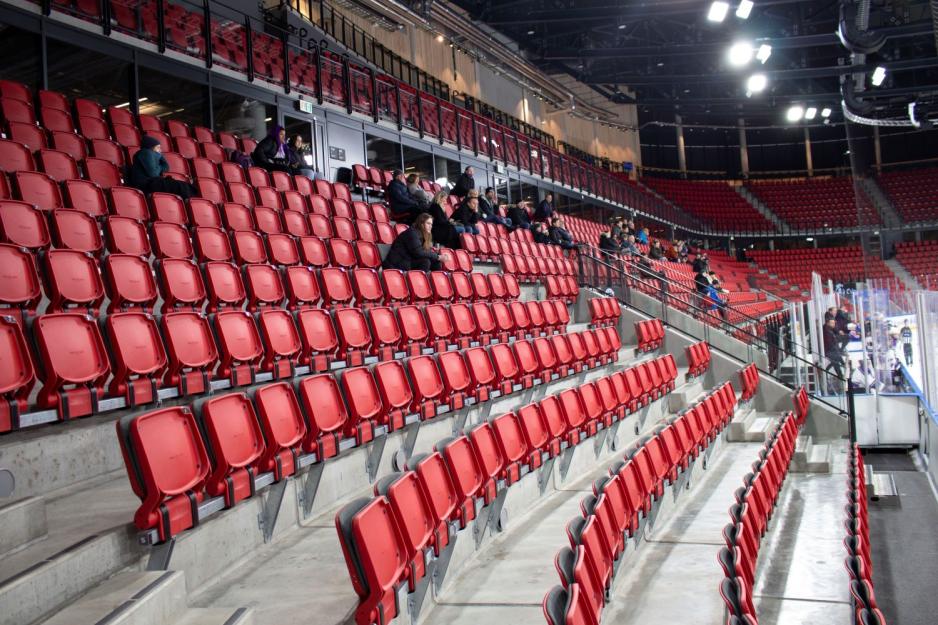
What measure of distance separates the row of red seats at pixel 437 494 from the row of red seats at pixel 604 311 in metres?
3.99

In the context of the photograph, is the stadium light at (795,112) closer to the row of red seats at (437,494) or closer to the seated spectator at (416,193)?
the seated spectator at (416,193)

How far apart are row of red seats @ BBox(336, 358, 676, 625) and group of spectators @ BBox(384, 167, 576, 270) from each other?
2.39m

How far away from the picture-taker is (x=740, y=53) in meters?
13.8

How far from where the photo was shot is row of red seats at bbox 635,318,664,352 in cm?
833

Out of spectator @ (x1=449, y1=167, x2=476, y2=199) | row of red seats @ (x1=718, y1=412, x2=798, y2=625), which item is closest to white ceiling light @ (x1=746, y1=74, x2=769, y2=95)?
spectator @ (x1=449, y1=167, x2=476, y2=199)

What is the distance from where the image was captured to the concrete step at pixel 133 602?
5.54 feet

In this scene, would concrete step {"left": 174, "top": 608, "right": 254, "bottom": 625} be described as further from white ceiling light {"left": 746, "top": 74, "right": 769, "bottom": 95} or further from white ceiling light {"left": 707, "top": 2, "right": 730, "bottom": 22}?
white ceiling light {"left": 746, "top": 74, "right": 769, "bottom": 95}

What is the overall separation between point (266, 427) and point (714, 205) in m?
25.5

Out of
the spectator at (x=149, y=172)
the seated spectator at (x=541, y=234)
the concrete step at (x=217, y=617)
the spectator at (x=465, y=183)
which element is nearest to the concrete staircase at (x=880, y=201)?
the seated spectator at (x=541, y=234)

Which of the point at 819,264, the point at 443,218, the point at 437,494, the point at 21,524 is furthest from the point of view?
the point at 819,264

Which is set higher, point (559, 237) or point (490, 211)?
point (490, 211)

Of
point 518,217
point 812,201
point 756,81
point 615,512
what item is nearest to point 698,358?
point 518,217

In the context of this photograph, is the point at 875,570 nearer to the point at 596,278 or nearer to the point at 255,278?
the point at 255,278

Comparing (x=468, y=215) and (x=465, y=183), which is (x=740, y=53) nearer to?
(x=465, y=183)
